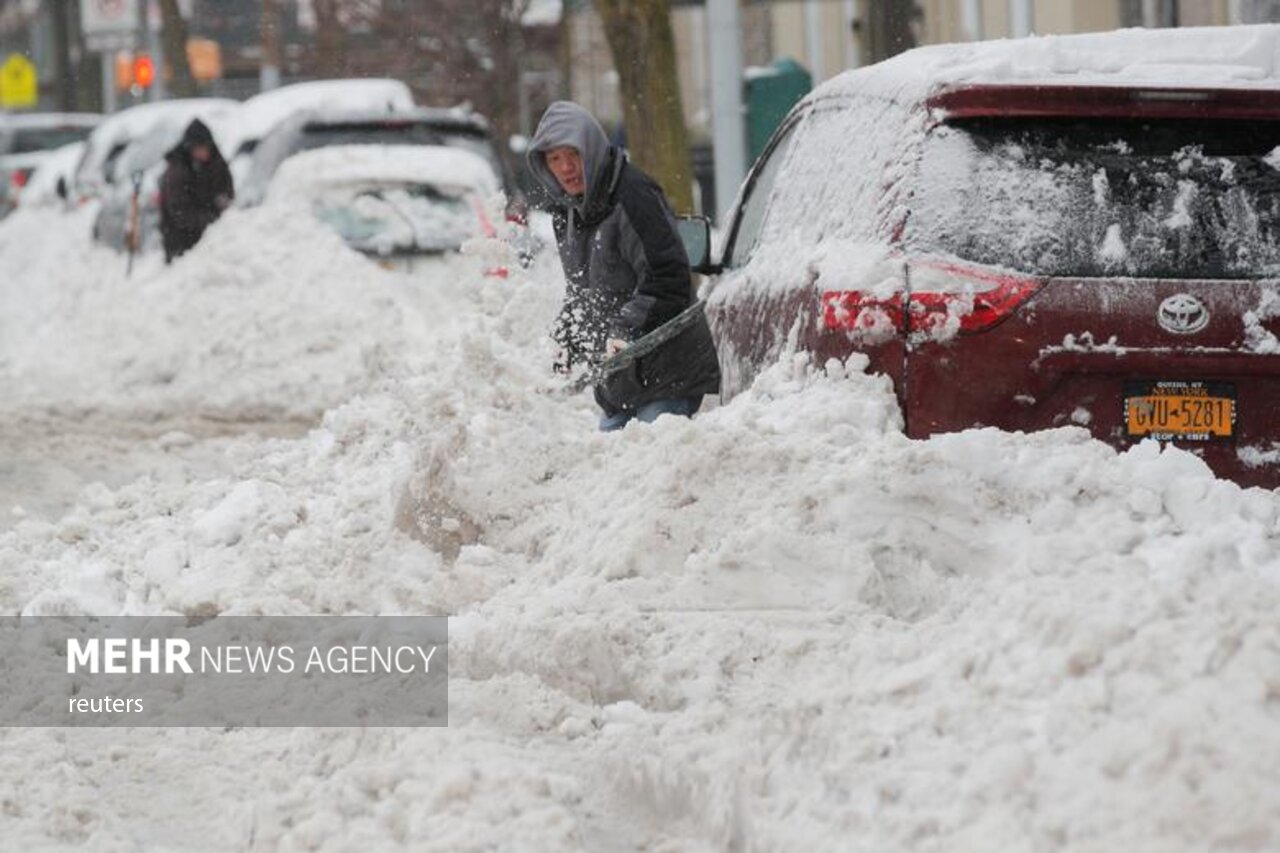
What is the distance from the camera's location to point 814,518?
686cm

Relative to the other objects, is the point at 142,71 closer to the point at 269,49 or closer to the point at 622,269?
the point at 269,49

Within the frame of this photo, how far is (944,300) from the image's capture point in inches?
277

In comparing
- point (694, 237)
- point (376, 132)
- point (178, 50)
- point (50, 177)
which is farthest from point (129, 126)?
point (694, 237)

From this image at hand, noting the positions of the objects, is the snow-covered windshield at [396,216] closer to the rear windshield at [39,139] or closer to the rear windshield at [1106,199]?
the rear windshield at [1106,199]

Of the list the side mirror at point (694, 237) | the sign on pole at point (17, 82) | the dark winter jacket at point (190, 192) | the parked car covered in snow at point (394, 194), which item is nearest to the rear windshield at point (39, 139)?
the sign on pole at point (17, 82)

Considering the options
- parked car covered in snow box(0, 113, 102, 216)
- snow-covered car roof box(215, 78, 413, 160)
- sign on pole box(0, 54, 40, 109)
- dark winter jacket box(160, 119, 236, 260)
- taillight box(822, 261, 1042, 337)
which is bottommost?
parked car covered in snow box(0, 113, 102, 216)

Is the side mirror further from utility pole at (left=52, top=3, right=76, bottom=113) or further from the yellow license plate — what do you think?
utility pole at (left=52, top=3, right=76, bottom=113)

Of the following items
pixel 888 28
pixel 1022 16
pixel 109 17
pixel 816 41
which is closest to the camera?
pixel 888 28

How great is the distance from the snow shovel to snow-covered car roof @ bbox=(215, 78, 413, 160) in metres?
14.2

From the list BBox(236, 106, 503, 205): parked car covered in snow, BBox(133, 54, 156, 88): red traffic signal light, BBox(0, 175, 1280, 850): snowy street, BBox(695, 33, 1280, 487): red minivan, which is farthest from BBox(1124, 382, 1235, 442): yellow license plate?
BBox(133, 54, 156, 88): red traffic signal light

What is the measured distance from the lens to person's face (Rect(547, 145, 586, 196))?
8703 mm

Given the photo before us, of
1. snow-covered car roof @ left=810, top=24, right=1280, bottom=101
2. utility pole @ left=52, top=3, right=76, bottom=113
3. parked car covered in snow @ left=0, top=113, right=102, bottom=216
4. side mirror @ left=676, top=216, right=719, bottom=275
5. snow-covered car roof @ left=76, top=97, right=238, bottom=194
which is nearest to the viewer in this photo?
snow-covered car roof @ left=810, top=24, right=1280, bottom=101

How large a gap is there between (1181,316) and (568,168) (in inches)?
96.5

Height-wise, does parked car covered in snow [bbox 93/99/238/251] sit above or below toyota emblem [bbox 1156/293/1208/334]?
below
